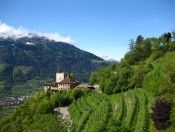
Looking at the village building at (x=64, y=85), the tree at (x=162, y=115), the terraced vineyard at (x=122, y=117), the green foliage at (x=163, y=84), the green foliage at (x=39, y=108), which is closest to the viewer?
the terraced vineyard at (x=122, y=117)

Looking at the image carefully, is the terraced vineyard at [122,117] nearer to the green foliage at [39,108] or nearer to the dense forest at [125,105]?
the dense forest at [125,105]

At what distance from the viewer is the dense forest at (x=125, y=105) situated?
36.1 meters

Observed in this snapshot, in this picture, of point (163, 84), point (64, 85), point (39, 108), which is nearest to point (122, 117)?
point (163, 84)

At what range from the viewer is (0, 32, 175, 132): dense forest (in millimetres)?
36062

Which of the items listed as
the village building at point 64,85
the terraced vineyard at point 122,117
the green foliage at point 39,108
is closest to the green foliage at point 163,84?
the terraced vineyard at point 122,117

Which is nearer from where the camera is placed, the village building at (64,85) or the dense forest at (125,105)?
the dense forest at (125,105)

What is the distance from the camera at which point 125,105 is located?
48.1 m

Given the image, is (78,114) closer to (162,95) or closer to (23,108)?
(162,95)

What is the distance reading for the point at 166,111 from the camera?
35.8 m

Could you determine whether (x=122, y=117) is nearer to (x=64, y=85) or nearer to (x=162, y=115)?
(x=162, y=115)

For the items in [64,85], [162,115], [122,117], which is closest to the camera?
[162,115]

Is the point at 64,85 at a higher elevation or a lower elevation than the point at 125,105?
higher

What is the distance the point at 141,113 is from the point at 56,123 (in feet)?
39.0

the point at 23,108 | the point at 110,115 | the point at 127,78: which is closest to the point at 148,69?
the point at 127,78
